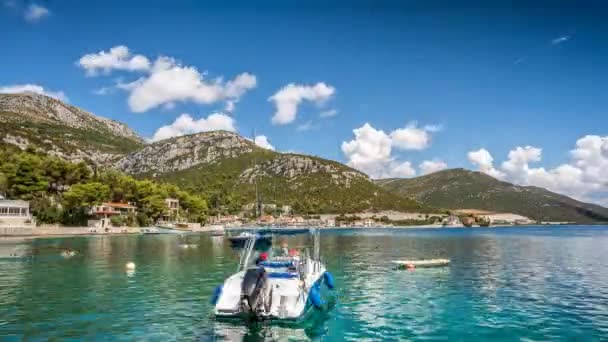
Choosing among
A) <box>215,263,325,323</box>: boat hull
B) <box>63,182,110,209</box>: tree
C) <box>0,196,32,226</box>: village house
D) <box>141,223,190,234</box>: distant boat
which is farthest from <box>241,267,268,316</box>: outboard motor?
<box>141,223,190,234</box>: distant boat

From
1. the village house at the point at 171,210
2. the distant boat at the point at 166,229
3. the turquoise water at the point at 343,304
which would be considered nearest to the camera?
the turquoise water at the point at 343,304

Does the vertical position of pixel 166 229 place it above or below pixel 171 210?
below

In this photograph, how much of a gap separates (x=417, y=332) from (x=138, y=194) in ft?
483

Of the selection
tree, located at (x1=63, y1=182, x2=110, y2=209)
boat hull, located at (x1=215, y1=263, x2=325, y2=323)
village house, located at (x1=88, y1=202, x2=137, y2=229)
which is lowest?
boat hull, located at (x1=215, y1=263, x2=325, y2=323)

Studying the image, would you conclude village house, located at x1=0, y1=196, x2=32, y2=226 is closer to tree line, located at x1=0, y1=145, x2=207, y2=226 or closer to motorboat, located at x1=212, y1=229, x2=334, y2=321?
tree line, located at x1=0, y1=145, x2=207, y2=226

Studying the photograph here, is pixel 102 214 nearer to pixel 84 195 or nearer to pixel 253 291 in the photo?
pixel 84 195

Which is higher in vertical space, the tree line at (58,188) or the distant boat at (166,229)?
the tree line at (58,188)

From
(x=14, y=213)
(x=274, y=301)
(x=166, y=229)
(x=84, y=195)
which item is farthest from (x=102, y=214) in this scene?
(x=274, y=301)

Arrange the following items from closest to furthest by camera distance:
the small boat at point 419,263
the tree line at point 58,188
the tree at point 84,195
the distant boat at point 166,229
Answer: the small boat at point 419,263, the tree line at point 58,188, the tree at point 84,195, the distant boat at point 166,229

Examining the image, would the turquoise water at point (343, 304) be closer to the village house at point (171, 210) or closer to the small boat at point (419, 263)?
the small boat at point (419, 263)

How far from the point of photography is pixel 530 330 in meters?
23.7

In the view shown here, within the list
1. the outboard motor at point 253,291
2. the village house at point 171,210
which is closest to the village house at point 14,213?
the village house at point 171,210

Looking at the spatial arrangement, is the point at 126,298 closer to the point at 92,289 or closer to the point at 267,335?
the point at 92,289

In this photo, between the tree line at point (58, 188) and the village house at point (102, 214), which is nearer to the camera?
the tree line at point (58, 188)
